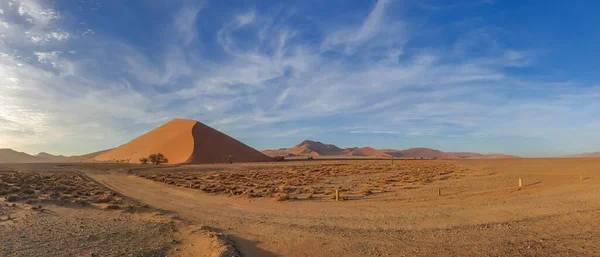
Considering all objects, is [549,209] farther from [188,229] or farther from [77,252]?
[77,252]

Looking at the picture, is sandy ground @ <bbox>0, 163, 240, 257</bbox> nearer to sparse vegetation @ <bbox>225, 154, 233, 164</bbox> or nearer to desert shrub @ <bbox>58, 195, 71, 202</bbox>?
desert shrub @ <bbox>58, 195, 71, 202</bbox>

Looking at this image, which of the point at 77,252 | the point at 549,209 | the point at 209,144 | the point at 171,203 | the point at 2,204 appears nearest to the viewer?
the point at 77,252

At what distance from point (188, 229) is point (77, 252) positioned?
3.18 meters

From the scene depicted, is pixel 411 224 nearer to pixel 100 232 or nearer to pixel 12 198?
pixel 100 232

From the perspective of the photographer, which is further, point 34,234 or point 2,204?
point 2,204

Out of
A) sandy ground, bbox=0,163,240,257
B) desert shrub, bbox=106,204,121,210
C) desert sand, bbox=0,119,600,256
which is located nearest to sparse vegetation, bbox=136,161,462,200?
desert sand, bbox=0,119,600,256

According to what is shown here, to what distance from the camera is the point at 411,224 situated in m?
11.3

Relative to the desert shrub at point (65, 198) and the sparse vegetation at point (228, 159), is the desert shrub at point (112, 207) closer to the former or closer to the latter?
the desert shrub at point (65, 198)

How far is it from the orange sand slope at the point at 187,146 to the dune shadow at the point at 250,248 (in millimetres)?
65498

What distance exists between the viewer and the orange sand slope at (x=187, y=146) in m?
76.8

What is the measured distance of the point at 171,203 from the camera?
16.9 metres

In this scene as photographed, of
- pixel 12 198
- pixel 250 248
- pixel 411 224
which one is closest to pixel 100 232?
pixel 250 248

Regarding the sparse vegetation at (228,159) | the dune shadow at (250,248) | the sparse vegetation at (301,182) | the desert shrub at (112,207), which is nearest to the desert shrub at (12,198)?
the desert shrub at (112,207)

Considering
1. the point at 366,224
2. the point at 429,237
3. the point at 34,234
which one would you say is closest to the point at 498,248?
the point at 429,237
